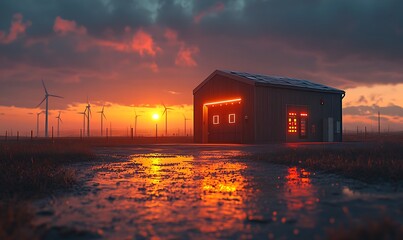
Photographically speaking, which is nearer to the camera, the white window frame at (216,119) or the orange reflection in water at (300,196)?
the orange reflection in water at (300,196)

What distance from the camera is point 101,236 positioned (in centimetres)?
413

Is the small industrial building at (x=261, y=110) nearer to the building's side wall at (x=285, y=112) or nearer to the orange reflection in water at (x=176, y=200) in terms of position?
the building's side wall at (x=285, y=112)

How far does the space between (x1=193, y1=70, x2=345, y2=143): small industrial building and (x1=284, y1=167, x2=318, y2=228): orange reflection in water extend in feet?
72.3

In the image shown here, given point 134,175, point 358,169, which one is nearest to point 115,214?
point 134,175

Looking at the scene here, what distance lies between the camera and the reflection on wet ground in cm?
433

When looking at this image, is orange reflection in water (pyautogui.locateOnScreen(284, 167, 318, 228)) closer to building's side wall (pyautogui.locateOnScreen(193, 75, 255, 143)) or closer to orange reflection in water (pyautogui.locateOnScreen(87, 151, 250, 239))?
orange reflection in water (pyautogui.locateOnScreen(87, 151, 250, 239))

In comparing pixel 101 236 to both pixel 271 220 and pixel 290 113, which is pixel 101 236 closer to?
pixel 271 220

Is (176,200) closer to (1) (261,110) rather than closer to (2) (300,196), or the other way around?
(2) (300,196)

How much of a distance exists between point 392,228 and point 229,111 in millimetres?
31237

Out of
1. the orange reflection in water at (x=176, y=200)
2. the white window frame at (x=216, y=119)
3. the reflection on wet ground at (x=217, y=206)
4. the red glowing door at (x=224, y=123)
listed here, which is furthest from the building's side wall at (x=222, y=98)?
the reflection on wet ground at (x=217, y=206)

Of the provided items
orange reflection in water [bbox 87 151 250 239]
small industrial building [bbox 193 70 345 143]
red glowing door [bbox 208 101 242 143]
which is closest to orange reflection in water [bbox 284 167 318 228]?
orange reflection in water [bbox 87 151 250 239]

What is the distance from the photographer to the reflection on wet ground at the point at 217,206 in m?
4.33

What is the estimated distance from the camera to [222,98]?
34562mm

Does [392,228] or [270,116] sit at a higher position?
[270,116]
